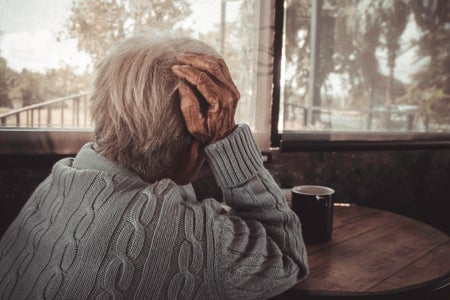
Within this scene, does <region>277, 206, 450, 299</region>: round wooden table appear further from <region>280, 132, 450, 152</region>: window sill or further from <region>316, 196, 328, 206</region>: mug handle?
<region>280, 132, 450, 152</region>: window sill

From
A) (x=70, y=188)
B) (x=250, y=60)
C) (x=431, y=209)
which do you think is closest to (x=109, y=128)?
(x=70, y=188)

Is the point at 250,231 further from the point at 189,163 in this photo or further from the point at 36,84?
the point at 36,84

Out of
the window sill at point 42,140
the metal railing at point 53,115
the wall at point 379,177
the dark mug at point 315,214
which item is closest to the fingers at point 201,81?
the dark mug at point 315,214

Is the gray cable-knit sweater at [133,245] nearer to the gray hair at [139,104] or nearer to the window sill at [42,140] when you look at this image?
the gray hair at [139,104]

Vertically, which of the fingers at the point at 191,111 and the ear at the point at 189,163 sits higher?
the fingers at the point at 191,111

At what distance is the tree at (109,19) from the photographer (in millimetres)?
1600

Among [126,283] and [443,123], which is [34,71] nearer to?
[126,283]

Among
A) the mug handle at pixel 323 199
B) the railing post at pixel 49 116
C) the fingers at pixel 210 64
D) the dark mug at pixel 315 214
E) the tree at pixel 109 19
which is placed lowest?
the dark mug at pixel 315 214

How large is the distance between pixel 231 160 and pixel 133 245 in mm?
306

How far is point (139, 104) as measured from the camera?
82cm

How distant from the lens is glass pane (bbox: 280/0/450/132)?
83.0 inches

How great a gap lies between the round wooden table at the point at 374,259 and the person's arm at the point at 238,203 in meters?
0.09

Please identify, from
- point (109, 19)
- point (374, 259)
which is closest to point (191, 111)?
point (374, 259)

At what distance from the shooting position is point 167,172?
0.93m
